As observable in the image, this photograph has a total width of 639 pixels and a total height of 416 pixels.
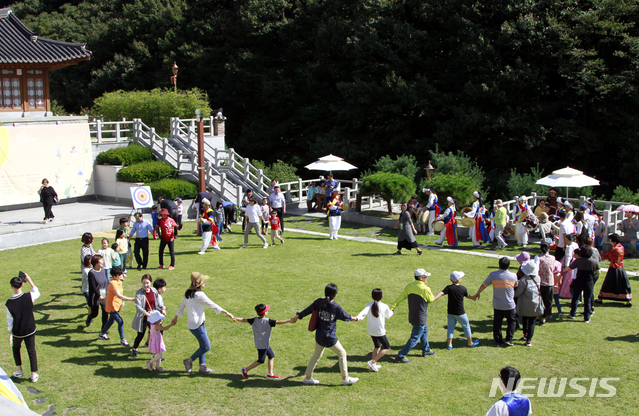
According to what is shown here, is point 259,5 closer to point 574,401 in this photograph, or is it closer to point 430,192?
point 430,192

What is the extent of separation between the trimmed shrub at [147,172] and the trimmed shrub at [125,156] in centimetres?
73

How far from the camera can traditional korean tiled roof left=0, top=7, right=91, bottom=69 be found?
84.5 feet

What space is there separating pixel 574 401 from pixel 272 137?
34.8 m

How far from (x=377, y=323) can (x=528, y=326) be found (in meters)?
2.83

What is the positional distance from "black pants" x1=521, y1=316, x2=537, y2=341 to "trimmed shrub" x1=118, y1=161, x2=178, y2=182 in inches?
743

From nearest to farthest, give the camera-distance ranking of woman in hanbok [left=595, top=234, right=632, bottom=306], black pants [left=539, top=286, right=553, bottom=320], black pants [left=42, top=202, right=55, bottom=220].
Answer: black pants [left=539, top=286, right=553, bottom=320] → woman in hanbok [left=595, top=234, right=632, bottom=306] → black pants [left=42, top=202, right=55, bottom=220]

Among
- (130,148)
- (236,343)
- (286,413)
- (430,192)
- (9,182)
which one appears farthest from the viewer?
(130,148)

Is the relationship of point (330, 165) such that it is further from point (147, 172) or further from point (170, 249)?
point (170, 249)

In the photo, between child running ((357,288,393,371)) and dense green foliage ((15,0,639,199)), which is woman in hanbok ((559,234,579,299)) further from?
dense green foliage ((15,0,639,199))

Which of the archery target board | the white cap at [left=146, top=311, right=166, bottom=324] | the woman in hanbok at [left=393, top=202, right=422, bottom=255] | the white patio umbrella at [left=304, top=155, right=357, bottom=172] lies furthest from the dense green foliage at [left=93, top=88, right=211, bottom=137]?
the white cap at [left=146, top=311, right=166, bottom=324]

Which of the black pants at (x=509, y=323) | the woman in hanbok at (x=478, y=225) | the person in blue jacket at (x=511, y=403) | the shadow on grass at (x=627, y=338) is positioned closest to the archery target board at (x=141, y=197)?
the woman in hanbok at (x=478, y=225)

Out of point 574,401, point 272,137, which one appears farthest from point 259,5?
point 574,401

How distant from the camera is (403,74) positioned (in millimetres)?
34562

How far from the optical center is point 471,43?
31.9 metres
